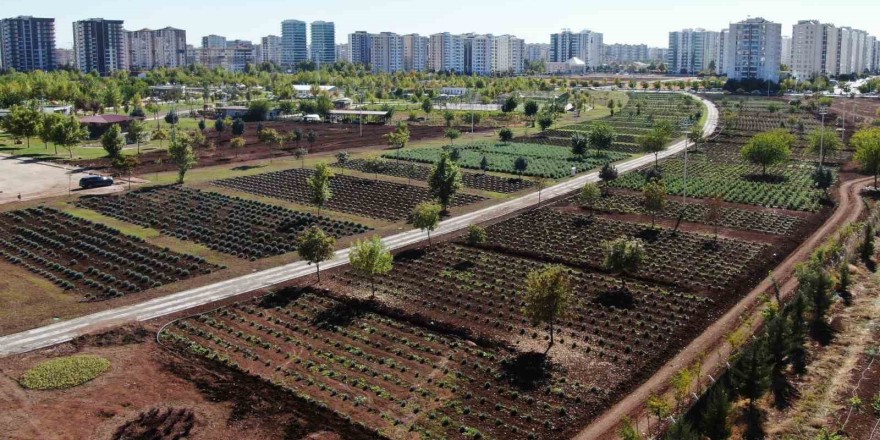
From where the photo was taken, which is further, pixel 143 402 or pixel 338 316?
pixel 338 316

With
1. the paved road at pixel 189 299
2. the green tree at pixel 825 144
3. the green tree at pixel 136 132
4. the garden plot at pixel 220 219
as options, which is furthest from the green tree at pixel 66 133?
the green tree at pixel 825 144

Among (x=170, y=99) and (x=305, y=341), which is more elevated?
(x=170, y=99)

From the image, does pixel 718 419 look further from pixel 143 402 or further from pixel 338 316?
pixel 143 402

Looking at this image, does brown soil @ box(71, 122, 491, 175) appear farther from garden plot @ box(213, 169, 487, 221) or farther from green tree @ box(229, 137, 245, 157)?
garden plot @ box(213, 169, 487, 221)

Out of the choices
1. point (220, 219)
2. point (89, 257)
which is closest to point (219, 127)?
point (220, 219)

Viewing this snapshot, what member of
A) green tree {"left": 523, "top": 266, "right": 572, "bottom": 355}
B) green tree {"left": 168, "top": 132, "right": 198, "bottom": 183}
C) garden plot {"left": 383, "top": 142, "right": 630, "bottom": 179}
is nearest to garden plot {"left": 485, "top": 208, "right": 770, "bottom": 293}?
green tree {"left": 523, "top": 266, "right": 572, "bottom": 355}

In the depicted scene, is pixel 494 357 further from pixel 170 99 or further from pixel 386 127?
pixel 170 99

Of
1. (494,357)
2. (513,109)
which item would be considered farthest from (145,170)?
(513,109)

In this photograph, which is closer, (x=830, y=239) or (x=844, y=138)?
(x=830, y=239)
